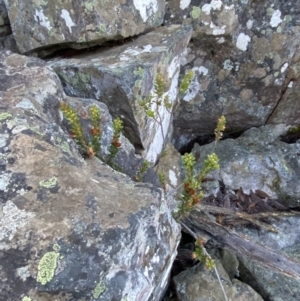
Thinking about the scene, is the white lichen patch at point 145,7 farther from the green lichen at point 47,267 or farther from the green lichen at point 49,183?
the green lichen at point 47,267

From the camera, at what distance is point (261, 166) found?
3.59 meters

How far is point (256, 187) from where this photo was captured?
3.51 meters

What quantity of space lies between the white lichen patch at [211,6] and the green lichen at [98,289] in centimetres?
242

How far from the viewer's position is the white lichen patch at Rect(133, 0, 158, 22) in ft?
9.47

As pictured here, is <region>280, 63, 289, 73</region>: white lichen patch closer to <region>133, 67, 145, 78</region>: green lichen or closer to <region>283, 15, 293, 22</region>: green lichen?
<region>283, 15, 293, 22</region>: green lichen

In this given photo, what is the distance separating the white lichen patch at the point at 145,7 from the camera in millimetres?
2887

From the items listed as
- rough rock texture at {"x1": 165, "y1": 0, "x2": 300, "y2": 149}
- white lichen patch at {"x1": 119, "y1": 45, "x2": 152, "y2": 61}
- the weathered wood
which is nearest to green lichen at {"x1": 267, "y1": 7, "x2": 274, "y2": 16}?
rough rock texture at {"x1": 165, "y1": 0, "x2": 300, "y2": 149}

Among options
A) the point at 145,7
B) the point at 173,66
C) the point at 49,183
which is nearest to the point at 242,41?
the point at 173,66

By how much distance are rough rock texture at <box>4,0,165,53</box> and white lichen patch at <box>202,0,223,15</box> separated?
1.53 ft

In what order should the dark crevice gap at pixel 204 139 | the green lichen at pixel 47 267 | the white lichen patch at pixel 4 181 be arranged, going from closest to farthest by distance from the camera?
the green lichen at pixel 47 267
the white lichen patch at pixel 4 181
the dark crevice gap at pixel 204 139

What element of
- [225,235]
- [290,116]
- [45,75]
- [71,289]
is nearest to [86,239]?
[71,289]

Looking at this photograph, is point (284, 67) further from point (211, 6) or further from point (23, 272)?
point (23, 272)

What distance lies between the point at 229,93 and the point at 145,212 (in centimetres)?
224

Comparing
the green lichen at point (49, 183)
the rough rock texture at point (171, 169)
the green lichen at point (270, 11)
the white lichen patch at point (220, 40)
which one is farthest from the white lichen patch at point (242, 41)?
the green lichen at point (49, 183)
